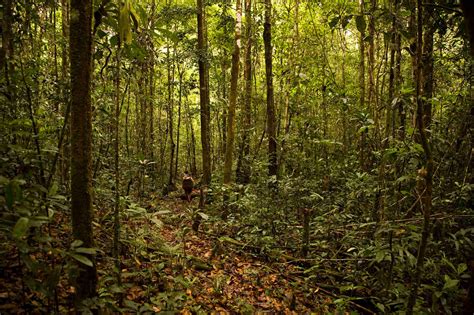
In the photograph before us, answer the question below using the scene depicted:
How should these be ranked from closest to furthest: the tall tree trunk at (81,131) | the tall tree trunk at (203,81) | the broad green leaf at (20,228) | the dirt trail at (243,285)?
the broad green leaf at (20,228), the tall tree trunk at (81,131), the dirt trail at (243,285), the tall tree trunk at (203,81)

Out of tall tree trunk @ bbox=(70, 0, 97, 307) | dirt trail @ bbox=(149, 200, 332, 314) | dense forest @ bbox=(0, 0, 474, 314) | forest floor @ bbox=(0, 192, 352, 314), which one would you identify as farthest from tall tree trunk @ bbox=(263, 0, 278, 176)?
tall tree trunk @ bbox=(70, 0, 97, 307)

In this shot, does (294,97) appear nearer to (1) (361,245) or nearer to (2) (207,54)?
(2) (207,54)

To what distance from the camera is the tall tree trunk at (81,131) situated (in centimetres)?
228

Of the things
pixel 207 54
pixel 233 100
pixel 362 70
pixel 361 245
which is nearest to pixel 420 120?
pixel 361 245

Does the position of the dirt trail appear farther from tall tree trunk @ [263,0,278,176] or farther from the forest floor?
tall tree trunk @ [263,0,278,176]

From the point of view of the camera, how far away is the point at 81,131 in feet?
7.65

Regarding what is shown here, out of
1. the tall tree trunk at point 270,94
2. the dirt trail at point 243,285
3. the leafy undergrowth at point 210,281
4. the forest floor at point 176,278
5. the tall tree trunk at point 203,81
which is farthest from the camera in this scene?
the tall tree trunk at point 270,94

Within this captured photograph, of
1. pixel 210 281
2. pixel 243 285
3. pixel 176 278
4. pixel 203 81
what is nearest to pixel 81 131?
pixel 176 278

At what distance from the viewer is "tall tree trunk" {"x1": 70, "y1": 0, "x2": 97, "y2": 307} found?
2283 millimetres

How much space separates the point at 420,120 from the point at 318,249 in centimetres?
392

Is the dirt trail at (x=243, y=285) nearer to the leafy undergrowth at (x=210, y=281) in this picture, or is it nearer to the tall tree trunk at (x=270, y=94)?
the leafy undergrowth at (x=210, y=281)

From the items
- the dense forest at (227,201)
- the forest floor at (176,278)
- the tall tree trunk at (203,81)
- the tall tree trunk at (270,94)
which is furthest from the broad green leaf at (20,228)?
the tall tree trunk at (203,81)

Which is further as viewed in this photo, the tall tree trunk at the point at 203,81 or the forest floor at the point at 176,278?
the tall tree trunk at the point at 203,81

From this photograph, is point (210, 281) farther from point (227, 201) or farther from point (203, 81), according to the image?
point (203, 81)
